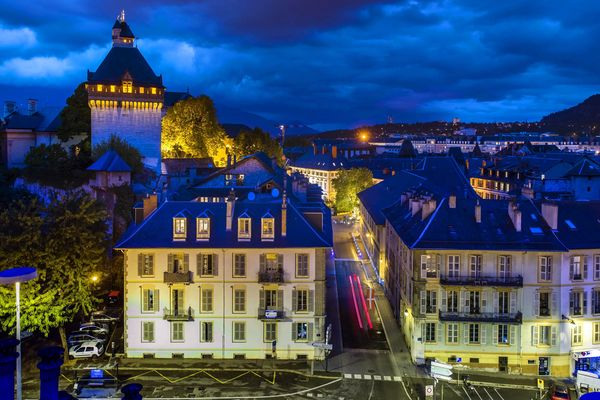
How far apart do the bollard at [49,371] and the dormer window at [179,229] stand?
3152 centimetres

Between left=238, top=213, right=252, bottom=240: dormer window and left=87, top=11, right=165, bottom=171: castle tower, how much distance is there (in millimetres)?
49837

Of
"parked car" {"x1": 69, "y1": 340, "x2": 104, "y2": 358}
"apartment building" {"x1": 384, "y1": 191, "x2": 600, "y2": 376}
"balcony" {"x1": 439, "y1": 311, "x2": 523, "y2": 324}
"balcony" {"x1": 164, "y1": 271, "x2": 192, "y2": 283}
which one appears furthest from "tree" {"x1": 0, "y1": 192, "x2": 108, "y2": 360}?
"balcony" {"x1": 439, "y1": 311, "x2": 523, "y2": 324}

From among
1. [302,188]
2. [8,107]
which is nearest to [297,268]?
[302,188]

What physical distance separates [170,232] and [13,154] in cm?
5882

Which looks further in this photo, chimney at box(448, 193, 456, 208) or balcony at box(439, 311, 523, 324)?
chimney at box(448, 193, 456, 208)

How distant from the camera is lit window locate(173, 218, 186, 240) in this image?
4603 cm

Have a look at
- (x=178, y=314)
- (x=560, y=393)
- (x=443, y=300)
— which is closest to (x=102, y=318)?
(x=178, y=314)

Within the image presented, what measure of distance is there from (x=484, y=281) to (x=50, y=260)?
33.7 m

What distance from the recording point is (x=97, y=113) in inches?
3536

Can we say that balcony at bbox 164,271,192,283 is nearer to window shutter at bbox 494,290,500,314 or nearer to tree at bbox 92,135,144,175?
window shutter at bbox 494,290,500,314

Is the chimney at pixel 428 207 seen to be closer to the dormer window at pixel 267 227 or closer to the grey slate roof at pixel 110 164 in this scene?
the dormer window at pixel 267 227

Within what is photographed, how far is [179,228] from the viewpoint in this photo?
46125 mm

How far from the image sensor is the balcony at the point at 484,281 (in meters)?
45.4

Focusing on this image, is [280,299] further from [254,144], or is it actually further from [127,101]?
[254,144]
